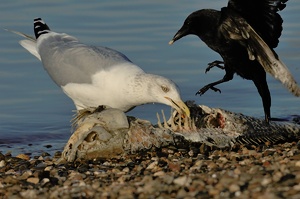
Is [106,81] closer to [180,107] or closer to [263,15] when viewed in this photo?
[180,107]

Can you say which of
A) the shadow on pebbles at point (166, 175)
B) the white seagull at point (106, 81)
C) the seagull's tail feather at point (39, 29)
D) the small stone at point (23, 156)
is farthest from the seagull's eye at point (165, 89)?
the seagull's tail feather at point (39, 29)

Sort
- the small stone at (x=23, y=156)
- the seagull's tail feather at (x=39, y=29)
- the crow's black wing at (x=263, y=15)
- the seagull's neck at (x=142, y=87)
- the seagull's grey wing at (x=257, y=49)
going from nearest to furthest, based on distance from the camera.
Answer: the small stone at (x=23, y=156)
the seagull's neck at (x=142, y=87)
the seagull's grey wing at (x=257, y=49)
the crow's black wing at (x=263, y=15)
the seagull's tail feather at (x=39, y=29)

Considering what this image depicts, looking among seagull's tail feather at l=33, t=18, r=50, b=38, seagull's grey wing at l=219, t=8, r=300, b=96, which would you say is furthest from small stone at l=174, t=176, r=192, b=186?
seagull's tail feather at l=33, t=18, r=50, b=38

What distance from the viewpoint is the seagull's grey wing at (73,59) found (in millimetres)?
9617

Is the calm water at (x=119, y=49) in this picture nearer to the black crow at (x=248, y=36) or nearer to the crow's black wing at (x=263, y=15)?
the black crow at (x=248, y=36)

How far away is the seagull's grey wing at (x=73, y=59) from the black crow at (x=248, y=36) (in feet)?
3.59

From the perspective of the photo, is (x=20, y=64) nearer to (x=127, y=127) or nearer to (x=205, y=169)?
(x=127, y=127)

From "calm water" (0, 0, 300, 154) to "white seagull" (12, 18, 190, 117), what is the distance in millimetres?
859

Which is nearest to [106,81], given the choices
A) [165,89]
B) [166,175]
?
[165,89]

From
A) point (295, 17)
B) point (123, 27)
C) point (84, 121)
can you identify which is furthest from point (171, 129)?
point (295, 17)

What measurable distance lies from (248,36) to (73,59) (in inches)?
73.8

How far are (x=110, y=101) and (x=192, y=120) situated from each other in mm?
1015

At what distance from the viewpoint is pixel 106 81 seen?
9.49 m

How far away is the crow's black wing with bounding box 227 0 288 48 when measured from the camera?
31.9 feet
